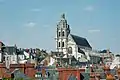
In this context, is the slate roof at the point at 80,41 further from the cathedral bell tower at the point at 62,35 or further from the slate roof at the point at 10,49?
the slate roof at the point at 10,49

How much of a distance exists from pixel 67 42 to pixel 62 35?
3.52 metres

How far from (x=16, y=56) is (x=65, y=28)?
46.4 meters

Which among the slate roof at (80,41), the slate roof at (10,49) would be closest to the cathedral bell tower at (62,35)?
the slate roof at (80,41)

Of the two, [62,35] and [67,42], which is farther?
[62,35]

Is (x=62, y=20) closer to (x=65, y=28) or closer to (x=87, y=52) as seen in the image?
(x=65, y=28)

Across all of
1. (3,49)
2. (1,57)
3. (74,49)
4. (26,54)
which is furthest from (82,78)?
(74,49)

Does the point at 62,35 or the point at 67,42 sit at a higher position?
the point at 62,35

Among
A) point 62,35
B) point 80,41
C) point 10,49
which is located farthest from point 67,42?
point 10,49

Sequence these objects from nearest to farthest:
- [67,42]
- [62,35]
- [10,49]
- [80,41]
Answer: [10,49], [67,42], [62,35], [80,41]

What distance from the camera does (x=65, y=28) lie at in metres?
152

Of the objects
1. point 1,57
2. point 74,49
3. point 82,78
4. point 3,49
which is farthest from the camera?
point 74,49

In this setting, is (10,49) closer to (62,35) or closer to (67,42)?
(67,42)

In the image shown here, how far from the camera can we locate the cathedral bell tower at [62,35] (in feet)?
489

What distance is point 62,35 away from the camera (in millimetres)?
151500
